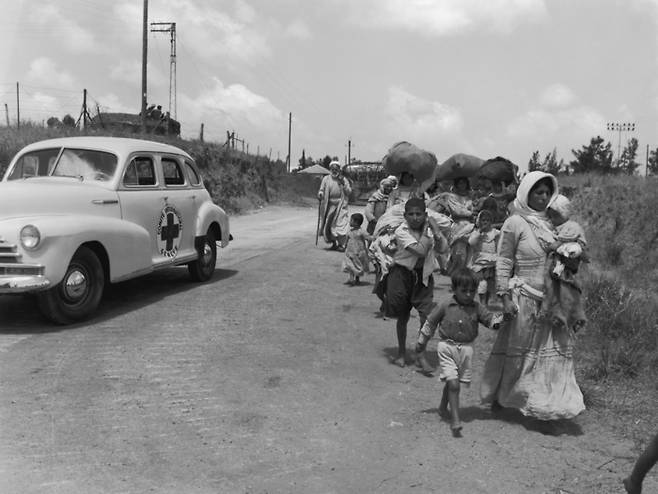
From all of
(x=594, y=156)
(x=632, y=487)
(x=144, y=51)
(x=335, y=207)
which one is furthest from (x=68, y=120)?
(x=594, y=156)

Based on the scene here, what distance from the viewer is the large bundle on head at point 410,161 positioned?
23.1ft

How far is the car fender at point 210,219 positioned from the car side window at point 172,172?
530mm

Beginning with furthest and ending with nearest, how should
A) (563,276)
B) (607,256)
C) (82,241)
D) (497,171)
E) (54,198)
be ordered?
(607,256)
(497,171)
(54,198)
(82,241)
(563,276)

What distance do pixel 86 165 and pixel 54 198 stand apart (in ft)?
2.91

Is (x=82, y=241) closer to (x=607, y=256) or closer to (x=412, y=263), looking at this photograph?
(x=412, y=263)

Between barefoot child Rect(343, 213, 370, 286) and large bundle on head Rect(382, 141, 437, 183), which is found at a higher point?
large bundle on head Rect(382, 141, 437, 183)

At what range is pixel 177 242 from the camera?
810 cm

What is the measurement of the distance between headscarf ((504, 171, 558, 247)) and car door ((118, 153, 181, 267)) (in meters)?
4.59

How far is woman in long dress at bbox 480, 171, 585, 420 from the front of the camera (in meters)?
3.97

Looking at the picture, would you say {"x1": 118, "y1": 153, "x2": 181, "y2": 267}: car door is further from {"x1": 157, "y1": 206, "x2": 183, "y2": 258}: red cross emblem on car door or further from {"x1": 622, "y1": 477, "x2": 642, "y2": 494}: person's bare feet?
{"x1": 622, "y1": 477, "x2": 642, "y2": 494}: person's bare feet

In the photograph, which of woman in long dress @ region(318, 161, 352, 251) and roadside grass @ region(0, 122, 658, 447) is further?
woman in long dress @ region(318, 161, 352, 251)

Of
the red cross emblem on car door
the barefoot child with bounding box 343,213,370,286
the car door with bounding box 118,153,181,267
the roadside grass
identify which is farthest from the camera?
the barefoot child with bounding box 343,213,370,286

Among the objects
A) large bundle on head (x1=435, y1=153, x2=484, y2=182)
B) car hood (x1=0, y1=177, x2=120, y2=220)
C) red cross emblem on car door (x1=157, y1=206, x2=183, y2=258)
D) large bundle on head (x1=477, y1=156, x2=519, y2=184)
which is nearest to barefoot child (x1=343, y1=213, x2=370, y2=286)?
large bundle on head (x1=435, y1=153, x2=484, y2=182)

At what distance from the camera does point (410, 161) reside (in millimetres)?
7043
